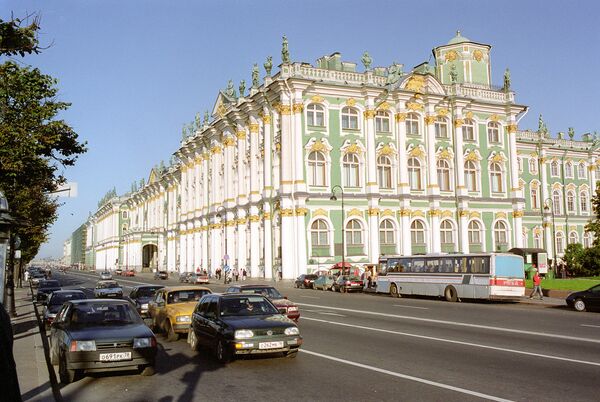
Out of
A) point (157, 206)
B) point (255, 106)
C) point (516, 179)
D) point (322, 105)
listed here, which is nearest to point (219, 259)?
point (255, 106)

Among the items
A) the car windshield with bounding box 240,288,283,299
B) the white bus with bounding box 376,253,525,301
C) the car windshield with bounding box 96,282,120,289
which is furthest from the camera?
the car windshield with bounding box 96,282,120,289

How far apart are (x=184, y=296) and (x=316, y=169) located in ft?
131

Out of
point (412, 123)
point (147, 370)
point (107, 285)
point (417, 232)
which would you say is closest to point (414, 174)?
point (412, 123)

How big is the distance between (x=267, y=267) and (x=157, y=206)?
211 feet

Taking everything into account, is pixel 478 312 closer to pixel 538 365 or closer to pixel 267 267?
pixel 538 365

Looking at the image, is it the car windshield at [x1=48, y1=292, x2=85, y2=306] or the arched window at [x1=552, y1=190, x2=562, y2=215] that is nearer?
A: the car windshield at [x1=48, y1=292, x2=85, y2=306]

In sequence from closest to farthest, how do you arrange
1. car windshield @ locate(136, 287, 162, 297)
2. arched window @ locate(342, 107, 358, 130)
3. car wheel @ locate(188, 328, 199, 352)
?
car wheel @ locate(188, 328, 199, 352)
car windshield @ locate(136, 287, 162, 297)
arched window @ locate(342, 107, 358, 130)

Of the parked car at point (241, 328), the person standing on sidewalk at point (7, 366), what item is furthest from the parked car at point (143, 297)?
the person standing on sidewalk at point (7, 366)

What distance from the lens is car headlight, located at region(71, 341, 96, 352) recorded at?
11031 mm

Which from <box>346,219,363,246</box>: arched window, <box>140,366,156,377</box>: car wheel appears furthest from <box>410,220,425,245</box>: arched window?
<box>140,366,156,377</box>: car wheel

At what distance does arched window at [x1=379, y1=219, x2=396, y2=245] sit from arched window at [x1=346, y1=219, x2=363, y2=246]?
2.50 metres

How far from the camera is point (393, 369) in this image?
11.6 m

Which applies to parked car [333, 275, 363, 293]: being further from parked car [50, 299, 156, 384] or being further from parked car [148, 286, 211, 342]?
parked car [50, 299, 156, 384]

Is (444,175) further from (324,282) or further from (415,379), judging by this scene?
(415,379)
